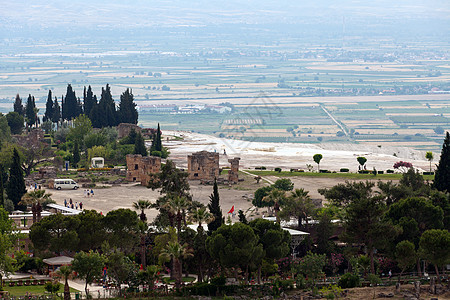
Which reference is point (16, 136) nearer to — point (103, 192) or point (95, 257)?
point (103, 192)

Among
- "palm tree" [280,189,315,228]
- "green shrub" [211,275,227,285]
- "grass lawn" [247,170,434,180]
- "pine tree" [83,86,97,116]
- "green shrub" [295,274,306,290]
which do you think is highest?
"pine tree" [83,86,97,116]

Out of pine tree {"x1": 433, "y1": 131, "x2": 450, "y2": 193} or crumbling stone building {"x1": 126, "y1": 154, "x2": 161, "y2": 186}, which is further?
crumbling stone building {"x1": 126, "y1": 154, "x2": 161, "y2": 186}

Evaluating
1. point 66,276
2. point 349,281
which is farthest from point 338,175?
point 66,276

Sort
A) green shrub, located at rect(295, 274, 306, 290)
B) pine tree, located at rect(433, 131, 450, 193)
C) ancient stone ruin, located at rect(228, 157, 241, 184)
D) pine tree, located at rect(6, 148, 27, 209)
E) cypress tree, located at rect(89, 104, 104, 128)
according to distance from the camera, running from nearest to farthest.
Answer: green shrub, located at rect(295, 274, 306, 290) → pine tree, located at rect(433, 131, 450, 193) → pine tree, located at rect(6, 148, 27, 209) → ancient stone ruin, located at rect(228, 157, 241, 184) → cypress tree, located at rect(89, 104, 104, 128)

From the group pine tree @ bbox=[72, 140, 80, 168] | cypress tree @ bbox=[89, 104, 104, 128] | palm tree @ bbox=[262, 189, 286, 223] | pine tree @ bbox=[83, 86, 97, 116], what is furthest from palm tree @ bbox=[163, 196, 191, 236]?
pine tree @ bbox=[83, 86, 97, 116]

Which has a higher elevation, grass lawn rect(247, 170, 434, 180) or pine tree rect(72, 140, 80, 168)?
pine tree rect(72, 140, 80, 168)

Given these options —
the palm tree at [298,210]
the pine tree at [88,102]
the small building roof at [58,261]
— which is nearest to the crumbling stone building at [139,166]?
the palm tree at [298,210]

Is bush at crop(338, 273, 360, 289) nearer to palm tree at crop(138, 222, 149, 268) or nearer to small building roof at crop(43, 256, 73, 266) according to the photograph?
palm tree at crop(138, 222, 149, 268)

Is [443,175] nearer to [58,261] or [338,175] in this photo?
[338,175]
